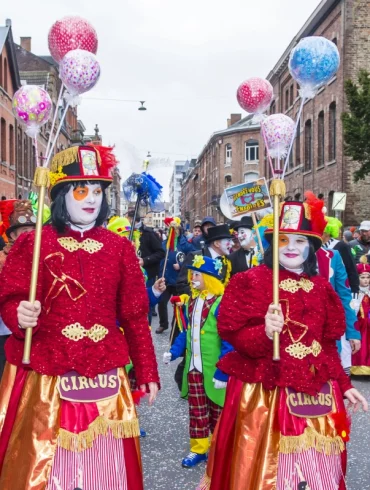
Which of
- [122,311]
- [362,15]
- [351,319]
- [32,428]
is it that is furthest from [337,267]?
[362,15]

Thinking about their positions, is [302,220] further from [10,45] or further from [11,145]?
[10,45]

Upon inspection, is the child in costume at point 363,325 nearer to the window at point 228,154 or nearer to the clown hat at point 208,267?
the clown hat at point 208,267

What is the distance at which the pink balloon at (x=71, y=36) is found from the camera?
12.1 ft

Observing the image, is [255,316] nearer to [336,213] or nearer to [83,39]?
[83,39]

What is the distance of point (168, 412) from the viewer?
629cm

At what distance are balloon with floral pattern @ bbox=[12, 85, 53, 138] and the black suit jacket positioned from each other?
221 inches

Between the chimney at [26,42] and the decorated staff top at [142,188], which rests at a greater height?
the chimney at [26,42]

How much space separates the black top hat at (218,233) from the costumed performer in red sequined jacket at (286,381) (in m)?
3.52

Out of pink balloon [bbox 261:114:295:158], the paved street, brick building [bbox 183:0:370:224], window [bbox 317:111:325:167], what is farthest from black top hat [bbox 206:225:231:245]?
window [bbox 317:111:325:167]

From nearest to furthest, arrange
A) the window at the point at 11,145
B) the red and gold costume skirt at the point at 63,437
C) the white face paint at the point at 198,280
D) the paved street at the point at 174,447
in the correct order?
the red and gold costume skirt at the point at 63,437
the paved street at the point at 174,447
the white face paint at the point at 198,280
the window at the point at 11,145

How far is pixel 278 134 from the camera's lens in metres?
4.39

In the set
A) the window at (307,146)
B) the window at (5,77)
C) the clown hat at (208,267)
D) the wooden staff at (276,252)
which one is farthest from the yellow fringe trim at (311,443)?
the window at (5,77)

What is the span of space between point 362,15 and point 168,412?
18.1m

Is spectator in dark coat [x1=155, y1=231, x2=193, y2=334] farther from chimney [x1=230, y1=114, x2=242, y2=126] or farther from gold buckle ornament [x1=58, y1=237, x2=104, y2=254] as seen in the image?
chimney [x1=230, y1=114, x2=242, y2=126]
